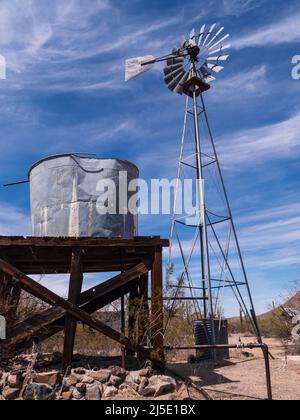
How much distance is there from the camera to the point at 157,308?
9.80m

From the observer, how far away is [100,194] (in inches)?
408

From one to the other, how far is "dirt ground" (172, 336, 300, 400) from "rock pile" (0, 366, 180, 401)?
124 centimetres

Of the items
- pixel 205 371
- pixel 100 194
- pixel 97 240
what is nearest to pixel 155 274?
pixel 97 240

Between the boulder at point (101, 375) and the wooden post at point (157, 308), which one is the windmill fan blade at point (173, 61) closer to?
the wooden post at point (157, 308)

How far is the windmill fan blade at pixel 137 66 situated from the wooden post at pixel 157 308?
765 centimetres

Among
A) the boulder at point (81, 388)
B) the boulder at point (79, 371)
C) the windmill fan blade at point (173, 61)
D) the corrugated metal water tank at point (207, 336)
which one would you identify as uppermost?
the windmill fan blade at point (173, 61)

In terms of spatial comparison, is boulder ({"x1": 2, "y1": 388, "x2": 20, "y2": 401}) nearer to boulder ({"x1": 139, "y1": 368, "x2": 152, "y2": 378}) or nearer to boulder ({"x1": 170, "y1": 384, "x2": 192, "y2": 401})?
boulder ({"x1": 139, "y1": 368, "x2": 152, "y2": 378})

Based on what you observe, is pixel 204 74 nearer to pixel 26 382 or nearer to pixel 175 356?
pixel 175 356

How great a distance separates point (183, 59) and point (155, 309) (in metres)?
12.7

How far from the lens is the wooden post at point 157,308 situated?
9.55 metres

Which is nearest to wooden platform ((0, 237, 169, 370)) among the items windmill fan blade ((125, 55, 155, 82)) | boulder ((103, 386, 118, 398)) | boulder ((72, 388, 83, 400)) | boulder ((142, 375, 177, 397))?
boulder ((142, 375, 177, 397))

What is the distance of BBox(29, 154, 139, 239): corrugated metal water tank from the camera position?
10266 mm

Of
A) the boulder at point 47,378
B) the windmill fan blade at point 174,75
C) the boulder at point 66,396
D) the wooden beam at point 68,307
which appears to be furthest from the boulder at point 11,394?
the windmill fan blade at point 174,75

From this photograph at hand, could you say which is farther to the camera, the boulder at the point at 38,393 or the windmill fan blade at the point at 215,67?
the windmill fan blade at the point at 215,67
